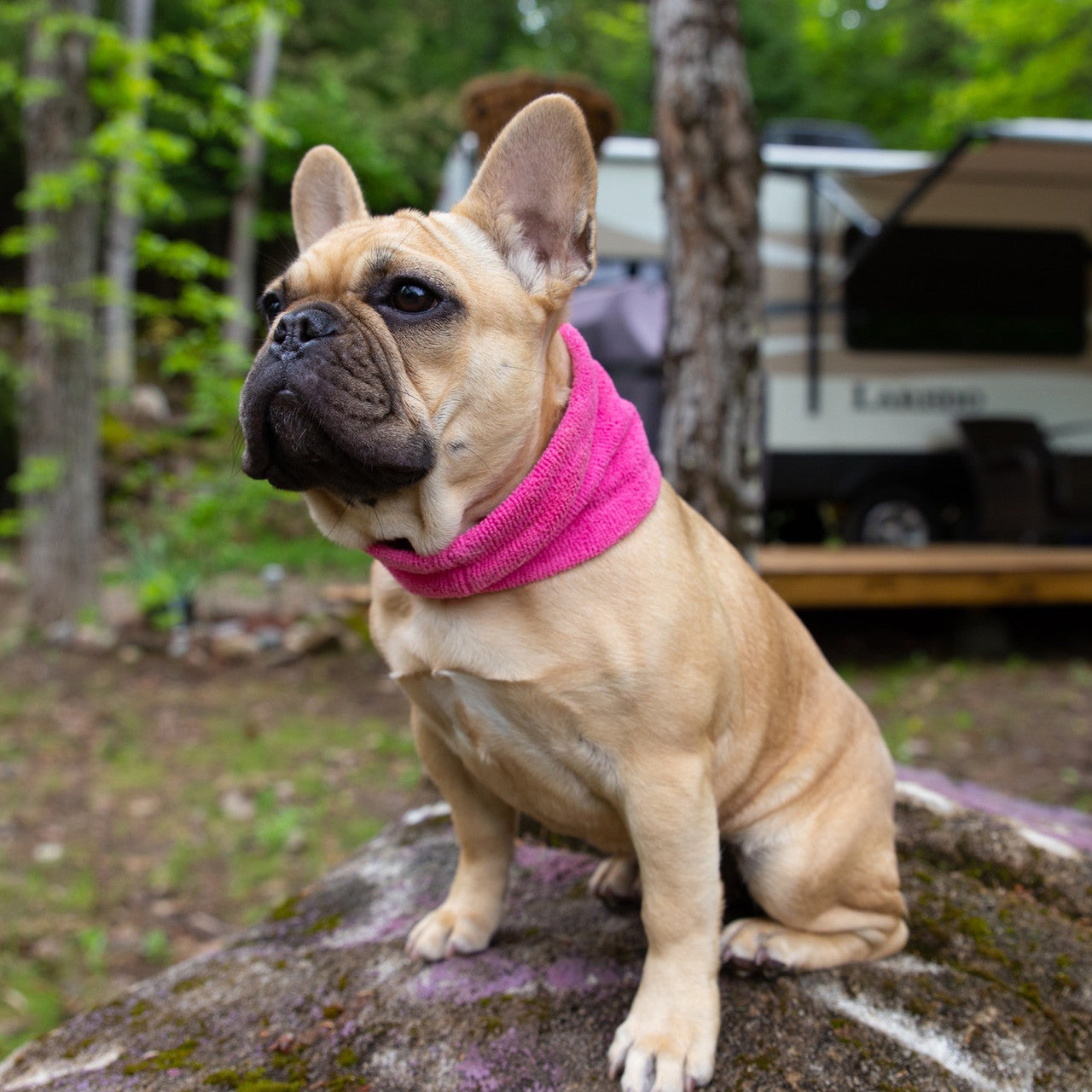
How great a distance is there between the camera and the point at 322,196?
2326mm

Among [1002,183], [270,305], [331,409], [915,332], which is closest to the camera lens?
[331,409]

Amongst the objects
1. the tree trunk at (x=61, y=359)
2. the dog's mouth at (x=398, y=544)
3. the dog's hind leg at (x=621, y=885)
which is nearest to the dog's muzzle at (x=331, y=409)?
the dog's mouth at (x=398, y=544)

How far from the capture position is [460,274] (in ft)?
6.10

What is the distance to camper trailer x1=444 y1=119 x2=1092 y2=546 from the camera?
843 centimetres

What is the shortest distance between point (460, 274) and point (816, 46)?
23.5 meters

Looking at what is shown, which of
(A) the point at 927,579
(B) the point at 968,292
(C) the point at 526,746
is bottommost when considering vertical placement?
(A) the point at 927,579

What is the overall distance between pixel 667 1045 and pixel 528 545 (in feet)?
3.31

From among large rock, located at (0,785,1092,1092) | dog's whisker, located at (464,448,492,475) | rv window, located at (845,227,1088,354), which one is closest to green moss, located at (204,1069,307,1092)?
large rock, located at (0,785,1092,1092)

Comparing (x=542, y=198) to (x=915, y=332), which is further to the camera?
(x=915, y=332)

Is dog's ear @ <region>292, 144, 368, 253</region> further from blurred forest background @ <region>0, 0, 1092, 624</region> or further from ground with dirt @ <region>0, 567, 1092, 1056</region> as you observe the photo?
ground with dirt @ <region>0, 567, 1092, 1056</region>

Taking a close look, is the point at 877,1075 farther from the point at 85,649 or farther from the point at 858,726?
the point at 85,649

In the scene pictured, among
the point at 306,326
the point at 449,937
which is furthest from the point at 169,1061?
the point at 306,326

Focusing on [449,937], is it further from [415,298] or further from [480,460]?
[415,298]

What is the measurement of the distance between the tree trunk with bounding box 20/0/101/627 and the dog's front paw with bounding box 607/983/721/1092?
686 cm
